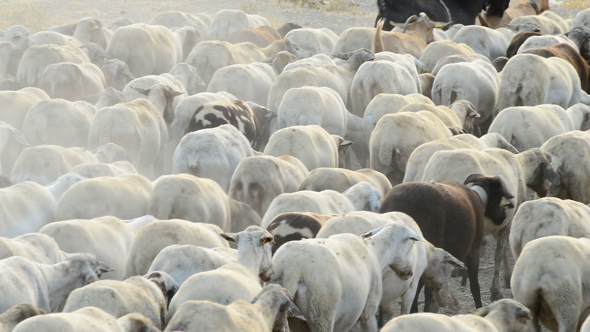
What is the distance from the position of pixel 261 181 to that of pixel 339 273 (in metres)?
2.73

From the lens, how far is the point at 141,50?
13.2 meters

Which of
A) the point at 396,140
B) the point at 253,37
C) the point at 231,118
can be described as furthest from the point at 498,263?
the point at 253,37

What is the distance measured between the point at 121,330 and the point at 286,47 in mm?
11070

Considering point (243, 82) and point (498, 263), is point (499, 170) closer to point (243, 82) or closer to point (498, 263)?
point (498, 263)

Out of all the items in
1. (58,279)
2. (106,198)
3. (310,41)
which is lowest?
(310,41)

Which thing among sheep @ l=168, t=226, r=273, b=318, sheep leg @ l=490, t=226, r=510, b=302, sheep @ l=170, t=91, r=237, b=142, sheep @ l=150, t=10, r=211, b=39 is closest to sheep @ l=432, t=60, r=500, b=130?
sheep @ l=170, t=91, r=237, b=142

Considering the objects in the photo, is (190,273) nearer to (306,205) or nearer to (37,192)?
(306,205)

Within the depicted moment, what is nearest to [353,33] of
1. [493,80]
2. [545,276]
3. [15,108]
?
[493,80]

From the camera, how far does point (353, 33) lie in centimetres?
1498

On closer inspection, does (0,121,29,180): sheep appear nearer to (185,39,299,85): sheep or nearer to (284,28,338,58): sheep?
(185,39,299,85): sheep

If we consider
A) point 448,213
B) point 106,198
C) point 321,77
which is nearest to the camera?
point 448,213

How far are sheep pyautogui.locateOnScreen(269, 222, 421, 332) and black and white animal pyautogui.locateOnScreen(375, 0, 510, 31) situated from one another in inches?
516

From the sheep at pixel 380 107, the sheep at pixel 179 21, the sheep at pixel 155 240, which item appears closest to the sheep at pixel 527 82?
the sheep at pixel 380 107

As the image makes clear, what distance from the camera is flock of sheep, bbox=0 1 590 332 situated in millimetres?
5191
